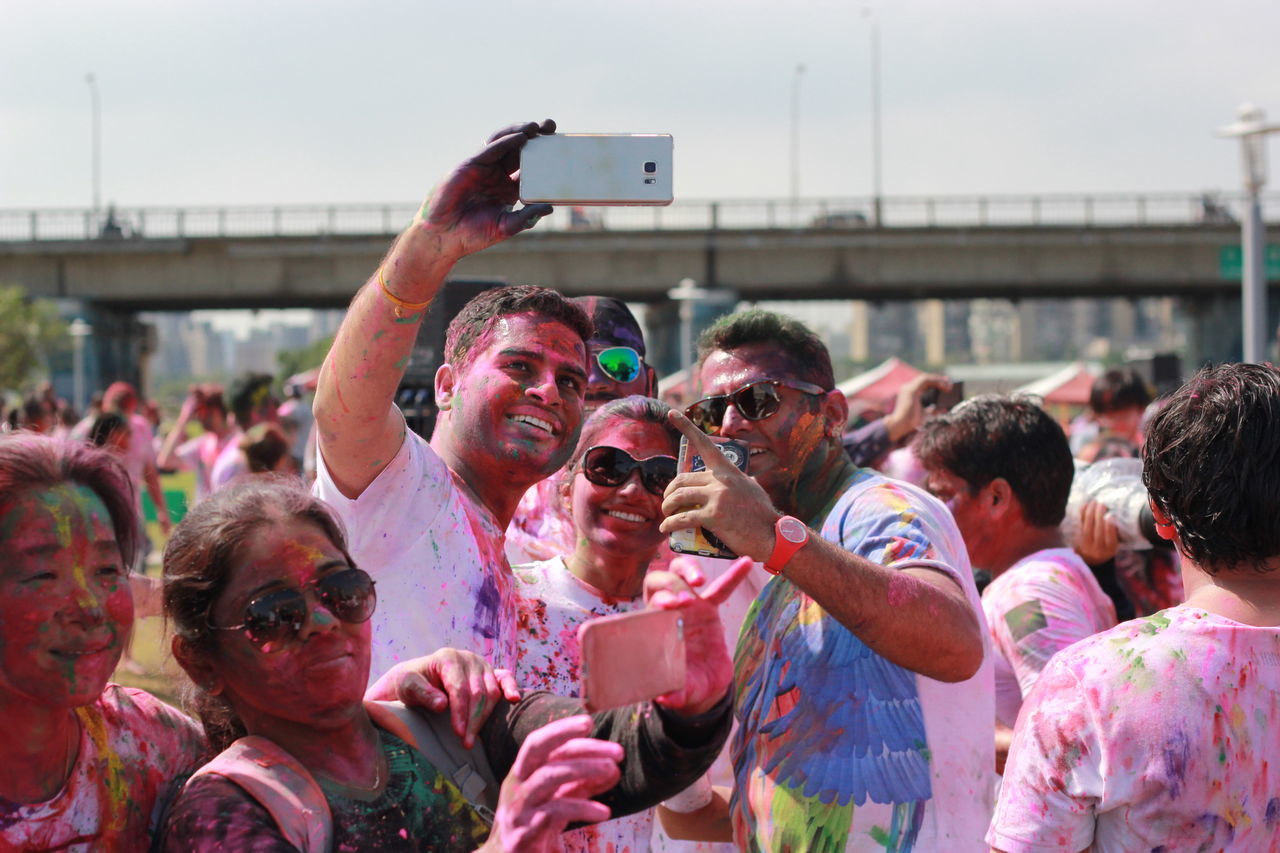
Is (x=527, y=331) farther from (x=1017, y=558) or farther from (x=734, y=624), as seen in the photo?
(x=1017, y=558)

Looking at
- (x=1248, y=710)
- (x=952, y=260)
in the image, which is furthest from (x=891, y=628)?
(x=952, y=260)

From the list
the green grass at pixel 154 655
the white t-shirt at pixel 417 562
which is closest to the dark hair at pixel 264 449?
the green grass at pixel 154 655

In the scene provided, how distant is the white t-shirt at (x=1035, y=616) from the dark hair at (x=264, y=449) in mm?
4599

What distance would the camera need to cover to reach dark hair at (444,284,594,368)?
3.21 meters

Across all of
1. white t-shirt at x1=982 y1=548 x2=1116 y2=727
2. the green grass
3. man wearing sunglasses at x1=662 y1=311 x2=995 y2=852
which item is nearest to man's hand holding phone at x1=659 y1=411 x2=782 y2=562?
man wearing sunglasses at x1=662 y1=311 x2=995 y2=852

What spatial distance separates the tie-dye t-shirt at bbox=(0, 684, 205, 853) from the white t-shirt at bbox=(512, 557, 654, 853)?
3.68 ft

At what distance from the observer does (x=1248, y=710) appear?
6.97 feet

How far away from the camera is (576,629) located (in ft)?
10.6

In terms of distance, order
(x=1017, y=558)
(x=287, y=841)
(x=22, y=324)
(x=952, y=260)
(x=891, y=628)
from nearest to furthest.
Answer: (x=287, y=841) → (x=891, y=628) → (x=1017, y=558) → (x=952, y=260) → (x=22, y=324)

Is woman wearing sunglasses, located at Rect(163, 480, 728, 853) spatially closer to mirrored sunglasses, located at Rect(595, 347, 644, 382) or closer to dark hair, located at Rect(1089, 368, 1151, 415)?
mirrored sunglasses, located at Rect(595, 347, 644, 382)

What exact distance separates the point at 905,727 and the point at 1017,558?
145 centimetres

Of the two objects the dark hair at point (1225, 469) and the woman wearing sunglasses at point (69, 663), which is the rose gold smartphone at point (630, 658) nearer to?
the woman wearing sunglasses at point (69, 663)

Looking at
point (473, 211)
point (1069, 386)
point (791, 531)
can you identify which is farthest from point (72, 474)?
point (1069, 386)

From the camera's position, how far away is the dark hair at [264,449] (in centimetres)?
714
